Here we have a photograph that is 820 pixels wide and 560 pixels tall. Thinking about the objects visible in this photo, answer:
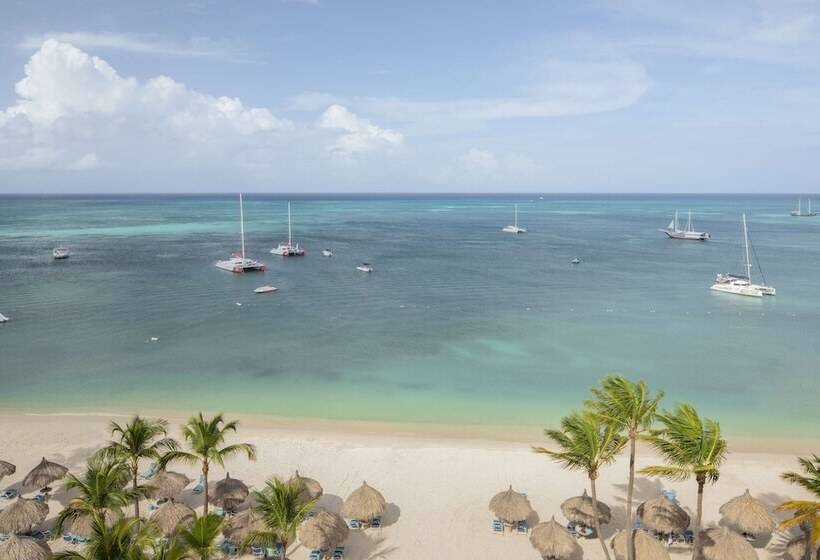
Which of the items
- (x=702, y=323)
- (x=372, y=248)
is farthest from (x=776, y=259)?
(x=372, y=248)

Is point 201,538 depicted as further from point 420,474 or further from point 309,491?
point 420,474

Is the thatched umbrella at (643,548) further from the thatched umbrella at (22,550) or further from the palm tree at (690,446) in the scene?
the thatched umbrella at (22,550)

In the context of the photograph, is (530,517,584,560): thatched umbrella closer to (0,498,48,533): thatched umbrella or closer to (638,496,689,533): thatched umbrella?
(638,496,689,533): thatched umbrella

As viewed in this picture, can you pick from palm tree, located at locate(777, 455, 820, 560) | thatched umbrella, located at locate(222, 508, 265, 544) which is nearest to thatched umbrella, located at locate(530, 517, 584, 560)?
palm tree, located at locate(777, 455, 820, 560)

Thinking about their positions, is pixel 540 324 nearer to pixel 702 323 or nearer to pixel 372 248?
pixel 702 323

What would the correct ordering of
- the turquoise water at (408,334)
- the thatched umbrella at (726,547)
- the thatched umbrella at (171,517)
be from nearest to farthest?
the thatched umbrella at (726,547) < the thatched umbrella at (171,517) < the turquoise water at (408,334)

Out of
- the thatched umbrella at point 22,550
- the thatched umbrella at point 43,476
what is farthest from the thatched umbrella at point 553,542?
the thatched umbrella at point 43,476
